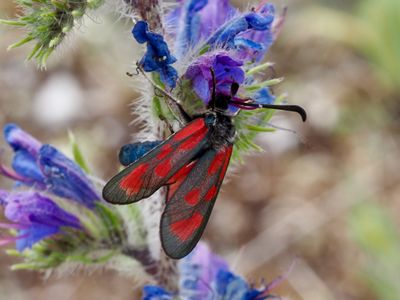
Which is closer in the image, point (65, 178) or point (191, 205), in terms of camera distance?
point (191, 205)

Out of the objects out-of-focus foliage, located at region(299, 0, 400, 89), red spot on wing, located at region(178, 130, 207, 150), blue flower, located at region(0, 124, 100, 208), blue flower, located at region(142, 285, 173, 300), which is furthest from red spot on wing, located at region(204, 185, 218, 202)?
out-of-focus foliage, located at region(299, 0, 400, 89)

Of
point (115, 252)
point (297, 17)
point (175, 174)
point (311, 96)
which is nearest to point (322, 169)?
point (311, 96)

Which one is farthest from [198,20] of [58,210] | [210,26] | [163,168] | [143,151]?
[58,210]

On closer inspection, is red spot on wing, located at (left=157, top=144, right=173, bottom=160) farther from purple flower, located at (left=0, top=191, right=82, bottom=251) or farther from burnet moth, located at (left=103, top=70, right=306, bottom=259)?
purple flower, located at (left=0, top=191, right=82, bottom=251)

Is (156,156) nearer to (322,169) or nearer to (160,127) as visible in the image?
(160,127)

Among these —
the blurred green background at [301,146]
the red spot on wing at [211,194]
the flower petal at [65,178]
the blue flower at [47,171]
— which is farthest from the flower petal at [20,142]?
the blurred green background at [301,146]

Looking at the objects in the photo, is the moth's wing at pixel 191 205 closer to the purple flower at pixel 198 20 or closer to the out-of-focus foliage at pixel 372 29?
the purple flower at pixel 198 20

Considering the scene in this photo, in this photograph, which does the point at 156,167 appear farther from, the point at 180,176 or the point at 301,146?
the point at 301,146
